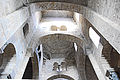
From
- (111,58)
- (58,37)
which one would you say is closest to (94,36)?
(111,58)

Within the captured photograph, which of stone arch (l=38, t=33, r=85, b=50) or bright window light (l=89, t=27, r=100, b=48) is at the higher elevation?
bright window light (l=89, t=27, r=100, b=48)

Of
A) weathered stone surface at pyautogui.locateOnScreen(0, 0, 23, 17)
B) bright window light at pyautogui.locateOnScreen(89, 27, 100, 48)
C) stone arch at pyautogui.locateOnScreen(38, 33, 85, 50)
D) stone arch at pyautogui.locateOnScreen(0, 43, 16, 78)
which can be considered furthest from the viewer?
stone arch at pyautogui.locateOnScreen(38, 33, 85, 50)

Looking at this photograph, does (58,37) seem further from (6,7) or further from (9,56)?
(6,7)

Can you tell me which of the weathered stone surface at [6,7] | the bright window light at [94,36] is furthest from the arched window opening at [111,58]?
the weathered stone surface at [6,7]

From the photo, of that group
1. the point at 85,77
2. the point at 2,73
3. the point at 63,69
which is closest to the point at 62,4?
the point at 2,73

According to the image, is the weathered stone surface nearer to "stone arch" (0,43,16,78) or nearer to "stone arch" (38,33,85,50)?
"stone arch" (0,43,16,78)

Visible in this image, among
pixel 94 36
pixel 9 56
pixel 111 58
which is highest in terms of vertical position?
pixel 94 36

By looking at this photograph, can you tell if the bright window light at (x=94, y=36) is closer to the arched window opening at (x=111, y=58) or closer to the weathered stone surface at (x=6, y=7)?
the arched window opening at (x=111, y=58)

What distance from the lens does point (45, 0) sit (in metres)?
6.71

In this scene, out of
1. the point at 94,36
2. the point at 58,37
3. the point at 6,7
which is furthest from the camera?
the point at 58,37

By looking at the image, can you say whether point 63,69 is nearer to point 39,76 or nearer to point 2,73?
point 39,76

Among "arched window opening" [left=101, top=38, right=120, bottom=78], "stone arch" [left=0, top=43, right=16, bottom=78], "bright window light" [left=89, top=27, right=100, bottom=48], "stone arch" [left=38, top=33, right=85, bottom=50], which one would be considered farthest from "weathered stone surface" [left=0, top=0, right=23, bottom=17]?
"stone arch" [left=38, top=33, right=85, bottom=50]

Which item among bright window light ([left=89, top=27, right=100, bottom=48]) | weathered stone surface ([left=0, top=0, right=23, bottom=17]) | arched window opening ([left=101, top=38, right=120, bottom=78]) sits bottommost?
arched window opening ([left=101, top=38, right=120, bottom=78])

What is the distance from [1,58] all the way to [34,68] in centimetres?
533
